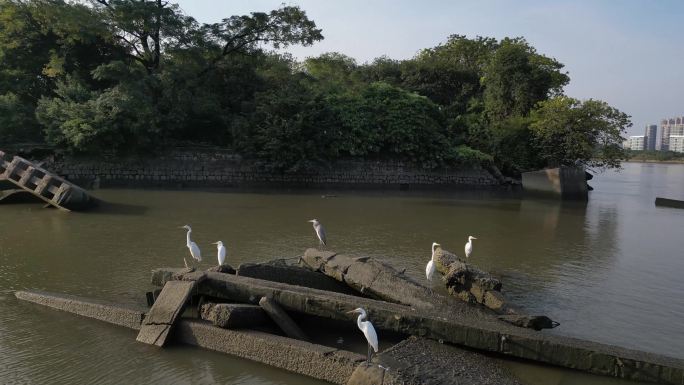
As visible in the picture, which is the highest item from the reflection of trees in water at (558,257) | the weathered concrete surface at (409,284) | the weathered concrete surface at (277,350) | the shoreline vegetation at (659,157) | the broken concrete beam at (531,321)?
the shoreline vegetation at (659,157)

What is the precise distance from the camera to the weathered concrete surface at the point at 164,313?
5605 millimetres

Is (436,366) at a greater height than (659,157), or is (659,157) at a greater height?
(659,157)

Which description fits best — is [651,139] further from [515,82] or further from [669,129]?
[515,82]

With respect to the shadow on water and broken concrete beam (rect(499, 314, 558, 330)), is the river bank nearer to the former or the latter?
the shadow on water

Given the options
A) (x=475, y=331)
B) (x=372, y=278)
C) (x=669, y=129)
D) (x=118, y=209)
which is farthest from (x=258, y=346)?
(x=669, y=129)

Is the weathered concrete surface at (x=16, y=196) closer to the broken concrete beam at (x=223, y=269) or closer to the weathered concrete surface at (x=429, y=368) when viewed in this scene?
the broken concrete beam at (x=223, y=269)

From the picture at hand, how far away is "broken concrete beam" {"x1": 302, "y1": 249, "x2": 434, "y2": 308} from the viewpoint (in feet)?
20.4

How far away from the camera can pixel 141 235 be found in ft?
39.3

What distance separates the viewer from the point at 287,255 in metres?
10.3

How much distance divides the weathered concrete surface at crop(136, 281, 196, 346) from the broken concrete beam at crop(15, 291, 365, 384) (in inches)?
7.5

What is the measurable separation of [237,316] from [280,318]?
0.50m

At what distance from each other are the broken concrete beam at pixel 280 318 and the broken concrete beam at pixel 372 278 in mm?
1221

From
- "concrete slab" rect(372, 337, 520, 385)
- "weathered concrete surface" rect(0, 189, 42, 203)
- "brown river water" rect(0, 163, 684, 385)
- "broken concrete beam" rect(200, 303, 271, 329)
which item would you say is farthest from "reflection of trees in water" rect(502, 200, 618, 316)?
"weathered concrete surface" rect(0, 189, 42, 203)

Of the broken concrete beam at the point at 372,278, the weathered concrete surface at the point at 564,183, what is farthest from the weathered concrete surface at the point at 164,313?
the weathered concrete surface at the point at 564,183
